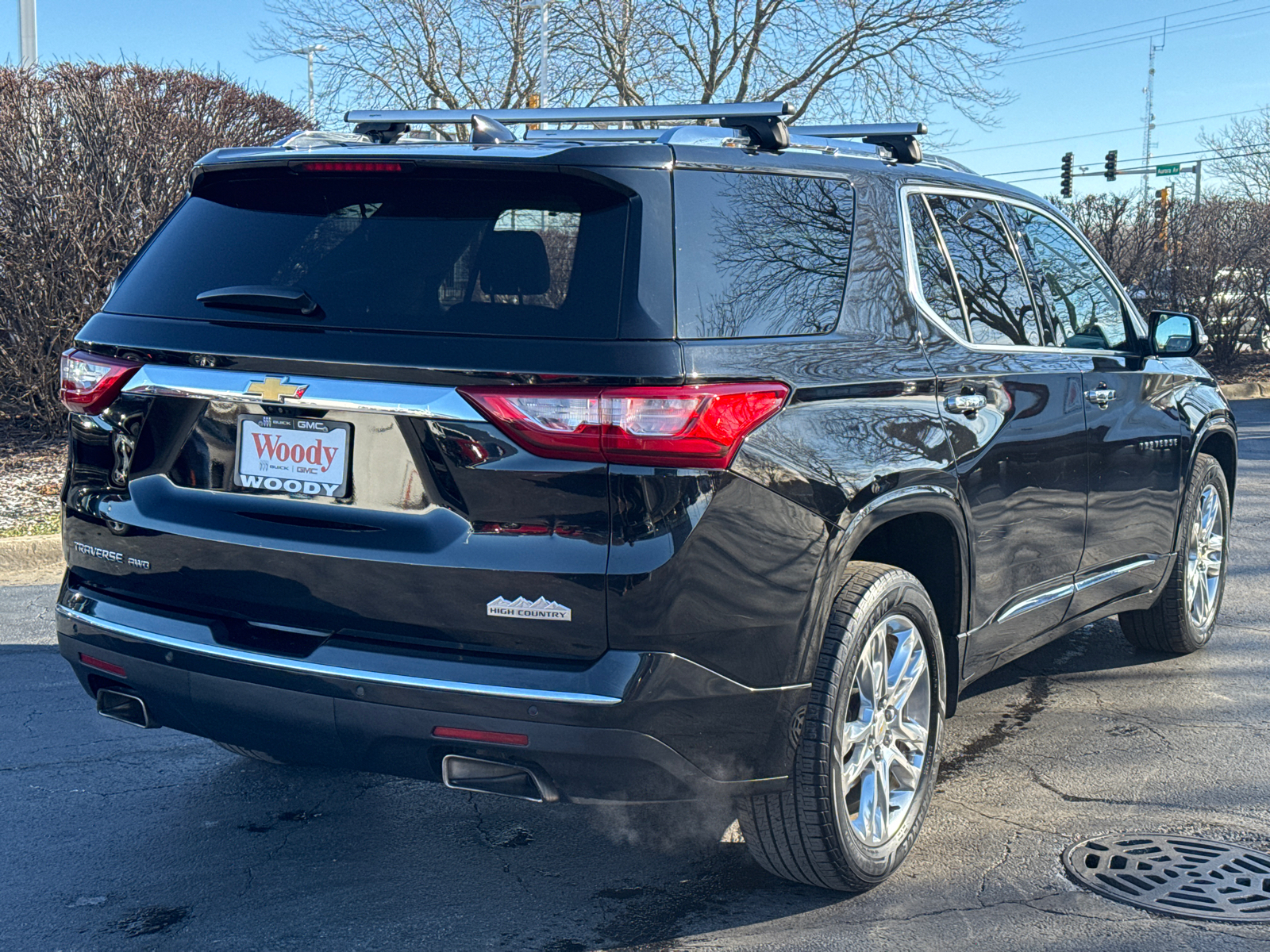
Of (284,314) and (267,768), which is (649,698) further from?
(267,768)

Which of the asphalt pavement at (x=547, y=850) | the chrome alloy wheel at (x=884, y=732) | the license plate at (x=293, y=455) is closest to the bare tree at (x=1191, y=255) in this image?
the asphalt pavement at (x=547, y=850)

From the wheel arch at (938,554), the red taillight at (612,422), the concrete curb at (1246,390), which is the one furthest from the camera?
the concrete curb at (1246,390)

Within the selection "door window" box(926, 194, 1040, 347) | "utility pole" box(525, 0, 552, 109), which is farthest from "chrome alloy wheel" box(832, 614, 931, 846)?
"utility pole" box(525, 0, 552, 109)

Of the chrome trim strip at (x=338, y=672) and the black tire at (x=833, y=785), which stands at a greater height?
the chrome trim strip at (x=338, y=672)

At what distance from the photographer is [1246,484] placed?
34.9 feet

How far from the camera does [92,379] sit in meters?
3.14

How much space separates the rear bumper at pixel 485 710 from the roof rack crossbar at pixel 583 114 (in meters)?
1.42

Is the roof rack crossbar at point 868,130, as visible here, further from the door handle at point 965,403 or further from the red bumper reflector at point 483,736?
the red bumper reflector at point 483,736

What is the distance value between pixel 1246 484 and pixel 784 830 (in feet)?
29.1

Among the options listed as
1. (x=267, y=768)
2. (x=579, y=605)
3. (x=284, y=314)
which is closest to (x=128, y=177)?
(x=267, y=768)

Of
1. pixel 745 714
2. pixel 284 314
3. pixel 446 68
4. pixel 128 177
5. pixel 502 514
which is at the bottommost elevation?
pixel 745 714

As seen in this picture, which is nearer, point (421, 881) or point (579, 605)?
point (579, 605)

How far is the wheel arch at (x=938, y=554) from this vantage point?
11.2ft

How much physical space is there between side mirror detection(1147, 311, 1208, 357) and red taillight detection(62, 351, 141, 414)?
368 centimetres
